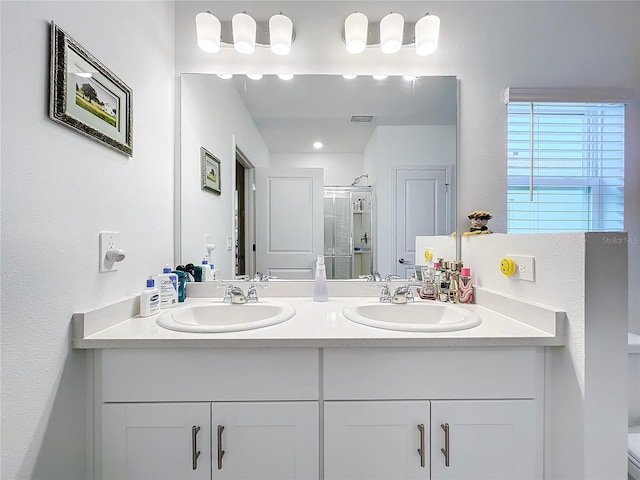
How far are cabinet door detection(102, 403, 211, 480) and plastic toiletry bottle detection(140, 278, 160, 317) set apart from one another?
32 cm

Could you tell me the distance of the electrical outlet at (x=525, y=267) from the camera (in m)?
A: 0.98

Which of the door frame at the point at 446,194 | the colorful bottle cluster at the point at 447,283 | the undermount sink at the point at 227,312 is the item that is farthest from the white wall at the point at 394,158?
the undermount sink at the point at 227,312

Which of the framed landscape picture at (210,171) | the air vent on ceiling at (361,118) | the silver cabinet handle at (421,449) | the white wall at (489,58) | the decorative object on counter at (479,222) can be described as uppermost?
the white wall at (489,58)

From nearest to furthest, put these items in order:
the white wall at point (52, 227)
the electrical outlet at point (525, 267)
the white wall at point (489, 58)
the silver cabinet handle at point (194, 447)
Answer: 1. the white wall at point (52, 227)
2. the silver cabinet handle at point (194, 447)
3. the electrical outlet at point (525, 267)
4. the white wall at point (489, 58)

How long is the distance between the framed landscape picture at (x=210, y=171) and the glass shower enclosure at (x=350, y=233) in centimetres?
55

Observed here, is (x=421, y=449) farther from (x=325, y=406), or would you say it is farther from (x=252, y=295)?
(x=252, y=295)

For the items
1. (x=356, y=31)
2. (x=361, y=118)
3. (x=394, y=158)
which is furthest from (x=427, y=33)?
(x=394, y=158)

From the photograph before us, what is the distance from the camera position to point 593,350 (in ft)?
2.66

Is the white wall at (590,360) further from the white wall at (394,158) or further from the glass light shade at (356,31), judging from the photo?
the glass light shade at (356,31)

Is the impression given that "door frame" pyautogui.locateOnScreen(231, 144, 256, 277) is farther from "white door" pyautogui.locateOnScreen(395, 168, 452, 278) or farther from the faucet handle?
"white door" pyautogui.locateOnScreen(395, 168, 452, 278)

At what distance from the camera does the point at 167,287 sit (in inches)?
47.9

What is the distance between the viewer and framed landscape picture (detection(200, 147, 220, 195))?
1464mm

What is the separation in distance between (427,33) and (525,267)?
112 cm

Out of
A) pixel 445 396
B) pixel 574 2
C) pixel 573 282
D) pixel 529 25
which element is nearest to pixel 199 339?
pixel 445 396
